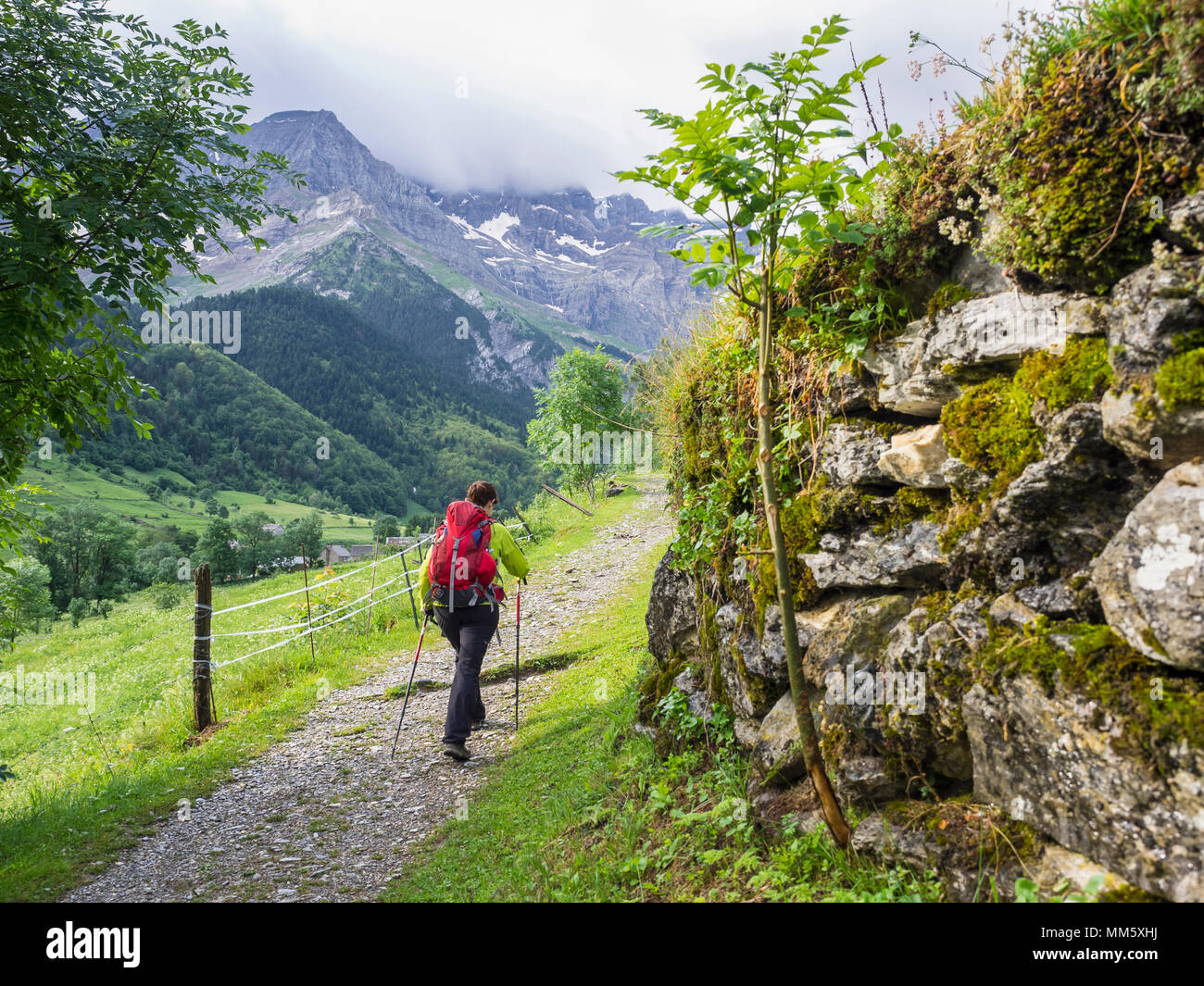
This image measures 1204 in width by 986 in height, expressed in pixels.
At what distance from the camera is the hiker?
8312 millimetres

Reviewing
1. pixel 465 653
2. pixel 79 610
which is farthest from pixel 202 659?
pixel 79 610

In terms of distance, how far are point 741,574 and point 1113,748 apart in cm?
299

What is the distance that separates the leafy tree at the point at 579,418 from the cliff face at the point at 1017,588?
30.3 metres

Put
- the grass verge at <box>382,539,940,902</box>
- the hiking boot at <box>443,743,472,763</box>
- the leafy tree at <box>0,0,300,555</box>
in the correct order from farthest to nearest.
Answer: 1. the hiking boot at <box>443,743,472,763</box>
2. the leafy tree at <box>0,0,300,555</box>
3. the grass verge at <box>382,539,940,902</box>

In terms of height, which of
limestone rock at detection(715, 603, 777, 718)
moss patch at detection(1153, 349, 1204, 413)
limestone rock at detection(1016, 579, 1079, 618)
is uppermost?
moss patch at detection(1153, 349, 1204, 413)

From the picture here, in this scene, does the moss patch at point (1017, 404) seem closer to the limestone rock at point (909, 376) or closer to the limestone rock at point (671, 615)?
the limestone rock at point (909, 376)

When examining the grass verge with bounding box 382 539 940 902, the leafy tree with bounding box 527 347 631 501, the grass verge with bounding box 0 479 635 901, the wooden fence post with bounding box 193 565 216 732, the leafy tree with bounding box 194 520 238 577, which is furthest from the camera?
the leafy tree with bounding box 194 520 238 577

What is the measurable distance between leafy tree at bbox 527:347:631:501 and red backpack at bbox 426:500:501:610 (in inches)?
1039

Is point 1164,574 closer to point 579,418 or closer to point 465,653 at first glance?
point 465,653

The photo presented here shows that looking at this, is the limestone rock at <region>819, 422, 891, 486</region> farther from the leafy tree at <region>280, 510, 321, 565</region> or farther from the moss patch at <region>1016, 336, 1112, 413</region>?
the leafy tree at <region>280, 510, 321, 565</region>

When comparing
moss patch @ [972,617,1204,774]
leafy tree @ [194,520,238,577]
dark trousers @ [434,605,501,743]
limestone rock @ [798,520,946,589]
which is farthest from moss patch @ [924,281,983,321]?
leafy tree @ [194,520,238,577]

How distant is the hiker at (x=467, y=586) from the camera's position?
831 centimetres

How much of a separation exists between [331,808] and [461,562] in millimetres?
3205
